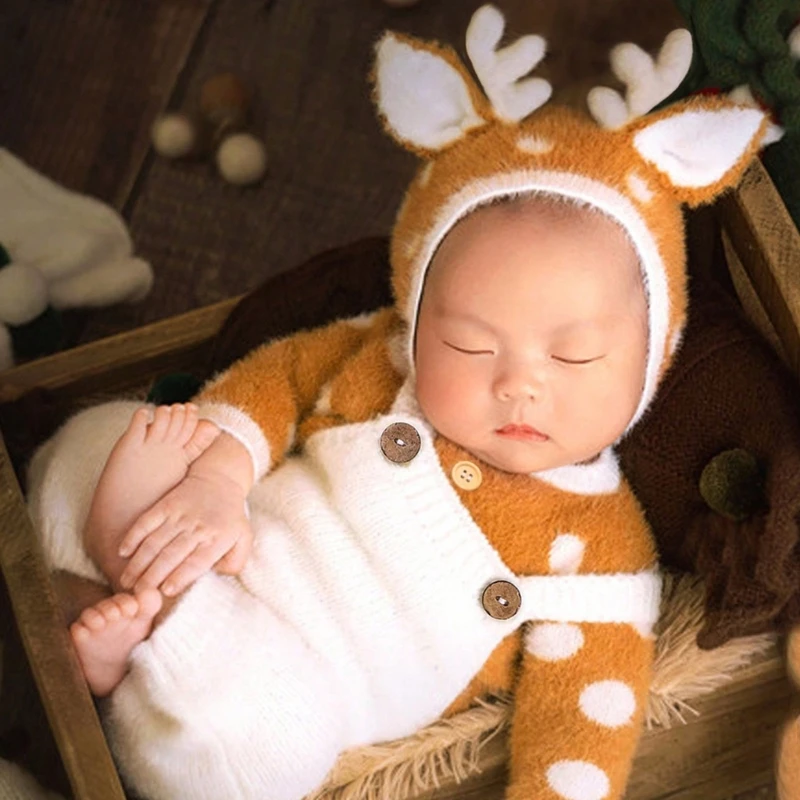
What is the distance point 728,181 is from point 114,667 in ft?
1.73

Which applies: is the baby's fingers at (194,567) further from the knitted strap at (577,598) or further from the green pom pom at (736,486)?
the green pom pom at (736,486)

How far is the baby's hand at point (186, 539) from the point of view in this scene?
2.61 feet

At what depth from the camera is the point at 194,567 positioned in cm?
80

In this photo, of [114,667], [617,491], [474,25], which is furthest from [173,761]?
[474,25]

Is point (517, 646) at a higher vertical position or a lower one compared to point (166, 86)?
lower

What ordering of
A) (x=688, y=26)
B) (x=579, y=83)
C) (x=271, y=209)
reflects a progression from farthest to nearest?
(x=271, y=209), (x=579, y=83), (x=688, y=26)

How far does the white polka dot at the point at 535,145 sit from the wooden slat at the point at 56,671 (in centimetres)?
41

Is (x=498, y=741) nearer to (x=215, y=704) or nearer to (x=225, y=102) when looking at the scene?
(x=215, y=704)

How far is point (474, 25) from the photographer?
764 mm

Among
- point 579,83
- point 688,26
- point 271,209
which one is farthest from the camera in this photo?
point 271,209

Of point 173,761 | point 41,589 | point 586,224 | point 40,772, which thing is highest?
point 586,224

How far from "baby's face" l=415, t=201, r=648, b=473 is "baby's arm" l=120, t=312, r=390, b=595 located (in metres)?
0.13

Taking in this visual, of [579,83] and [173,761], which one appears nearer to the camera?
[173,761]

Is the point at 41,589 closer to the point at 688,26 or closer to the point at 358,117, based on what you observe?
the point at 688,26
